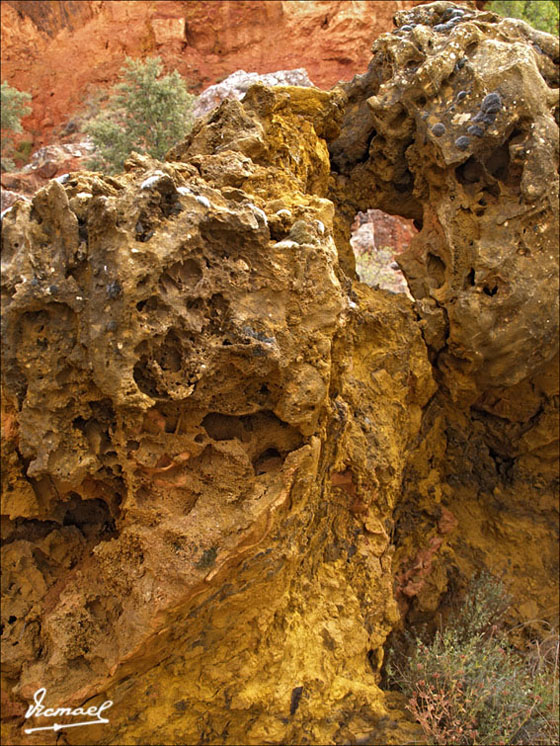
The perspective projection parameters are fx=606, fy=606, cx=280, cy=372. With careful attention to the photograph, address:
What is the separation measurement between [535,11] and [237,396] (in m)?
15.6

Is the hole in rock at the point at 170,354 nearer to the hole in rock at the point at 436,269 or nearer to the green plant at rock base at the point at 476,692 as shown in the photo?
the green plant at rock base at the point at 476,692

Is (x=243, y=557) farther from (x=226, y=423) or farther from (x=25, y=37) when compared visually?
(x=25, y=37)

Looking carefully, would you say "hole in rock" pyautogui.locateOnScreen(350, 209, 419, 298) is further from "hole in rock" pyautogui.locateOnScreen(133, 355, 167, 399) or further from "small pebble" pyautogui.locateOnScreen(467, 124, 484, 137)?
"hole in rock" pyautogui.locateOnScreen(133, 355, 167, 399)

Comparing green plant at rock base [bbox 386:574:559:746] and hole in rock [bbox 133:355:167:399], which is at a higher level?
hole in rock [bbox 133:355:167:399]

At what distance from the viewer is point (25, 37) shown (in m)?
18.6

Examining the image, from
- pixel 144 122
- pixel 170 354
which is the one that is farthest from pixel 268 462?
pixel 144 122

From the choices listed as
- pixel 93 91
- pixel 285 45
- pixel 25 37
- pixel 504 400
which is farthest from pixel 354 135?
pixel 25 37

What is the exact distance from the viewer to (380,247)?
1296 cm

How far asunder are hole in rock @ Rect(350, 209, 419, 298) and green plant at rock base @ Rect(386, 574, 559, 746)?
7.06 meters

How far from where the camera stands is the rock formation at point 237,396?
6.68 ft

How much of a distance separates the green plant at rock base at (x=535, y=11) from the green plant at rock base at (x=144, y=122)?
7.52 meters

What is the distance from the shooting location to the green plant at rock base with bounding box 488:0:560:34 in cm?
1337

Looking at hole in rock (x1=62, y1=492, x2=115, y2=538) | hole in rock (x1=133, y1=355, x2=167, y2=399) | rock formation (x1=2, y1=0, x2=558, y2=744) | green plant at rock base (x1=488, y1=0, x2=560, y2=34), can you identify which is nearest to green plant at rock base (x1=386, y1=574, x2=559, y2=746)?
rock formation (x1=2, y1=0, x2=558, y2=744)

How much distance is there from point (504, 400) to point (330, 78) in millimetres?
14899
